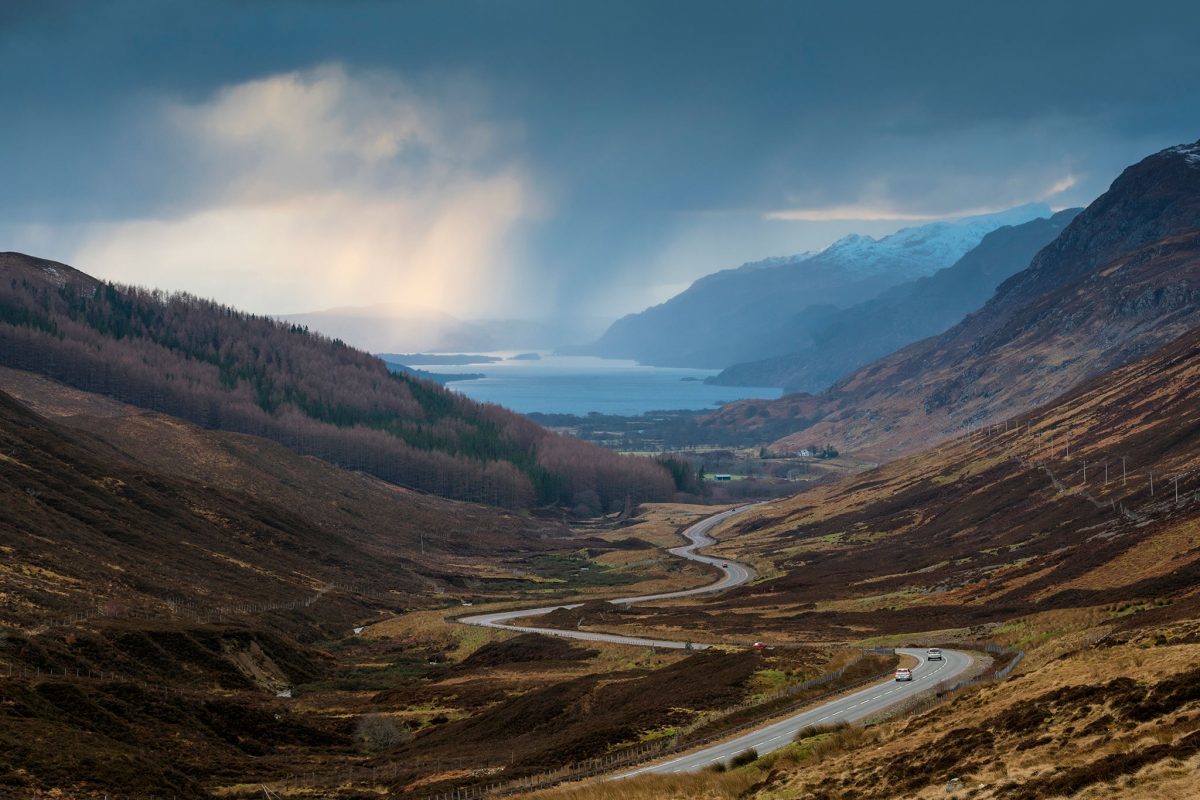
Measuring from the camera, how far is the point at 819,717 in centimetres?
5666

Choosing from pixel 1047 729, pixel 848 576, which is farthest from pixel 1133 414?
pixel 1047 729

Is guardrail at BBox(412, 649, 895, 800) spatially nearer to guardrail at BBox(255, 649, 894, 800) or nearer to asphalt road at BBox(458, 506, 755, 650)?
guardrail at BBox(255, 649, 894, 800)

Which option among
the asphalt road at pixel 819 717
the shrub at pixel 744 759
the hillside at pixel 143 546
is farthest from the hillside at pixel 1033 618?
the hillside at pixel 143 546

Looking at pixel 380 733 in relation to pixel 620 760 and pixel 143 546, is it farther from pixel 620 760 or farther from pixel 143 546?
pixel 143 546

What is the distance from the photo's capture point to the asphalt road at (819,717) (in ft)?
164

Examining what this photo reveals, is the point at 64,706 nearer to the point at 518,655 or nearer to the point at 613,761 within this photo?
the point at 613,761

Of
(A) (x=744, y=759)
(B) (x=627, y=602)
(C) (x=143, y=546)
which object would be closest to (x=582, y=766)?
(A) (x=744, y=759)

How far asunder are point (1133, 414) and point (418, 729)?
151190mm

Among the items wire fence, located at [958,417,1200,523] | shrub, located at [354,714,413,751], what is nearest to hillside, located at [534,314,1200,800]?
wire fence, located at [958,417,1200,523]

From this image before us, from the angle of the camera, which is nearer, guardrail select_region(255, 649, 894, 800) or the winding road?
the winding road

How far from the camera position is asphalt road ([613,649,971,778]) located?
50.1 m

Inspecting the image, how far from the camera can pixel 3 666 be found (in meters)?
68.8

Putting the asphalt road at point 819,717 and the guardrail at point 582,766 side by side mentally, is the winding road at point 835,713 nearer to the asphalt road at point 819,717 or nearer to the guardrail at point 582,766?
the asphalt road at point 819,717

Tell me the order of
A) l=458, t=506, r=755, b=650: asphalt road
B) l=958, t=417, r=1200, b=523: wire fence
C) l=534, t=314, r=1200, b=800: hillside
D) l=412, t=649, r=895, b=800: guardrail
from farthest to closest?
l=958, t=417, r=1200, b=523: wire fence < l=458, t=506, r=755, b=650: asphalt road < l=412, t=649, r=895, b=800: guardrail < l=534, t=314, r=1200, b=800: hillside
